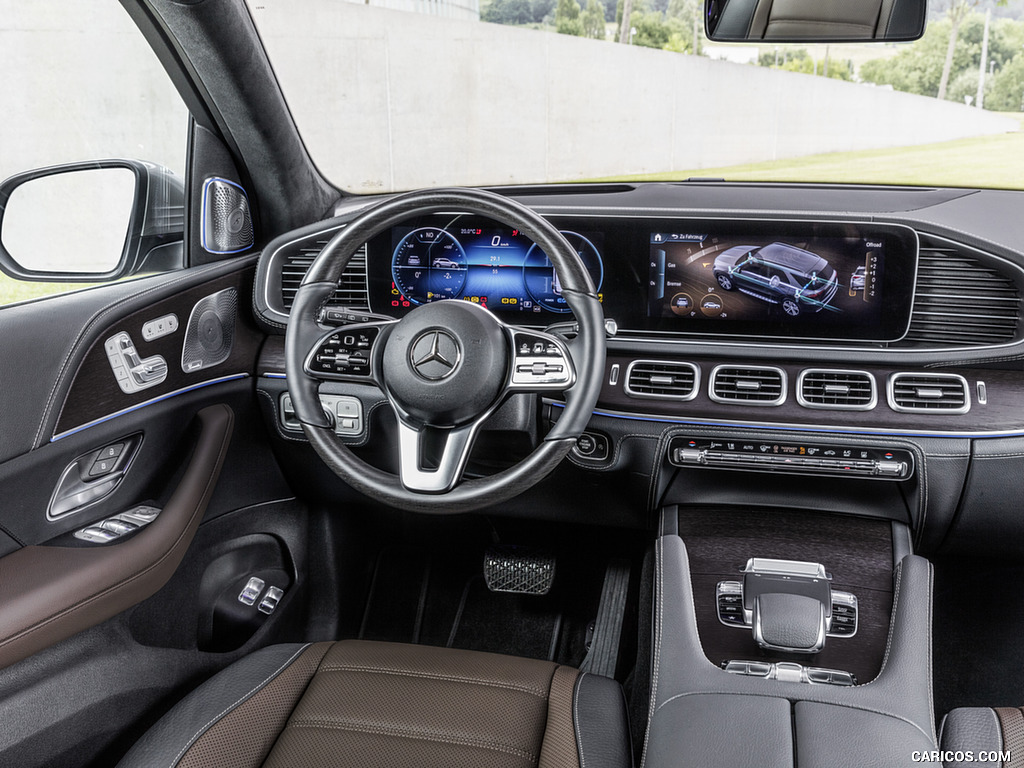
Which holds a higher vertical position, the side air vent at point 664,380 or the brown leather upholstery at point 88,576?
the side air vent at point 664,380

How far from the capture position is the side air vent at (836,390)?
200 centimetres

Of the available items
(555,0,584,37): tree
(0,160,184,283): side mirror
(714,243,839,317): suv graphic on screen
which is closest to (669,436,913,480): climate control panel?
(714,243,839,317): suv graphic on screen

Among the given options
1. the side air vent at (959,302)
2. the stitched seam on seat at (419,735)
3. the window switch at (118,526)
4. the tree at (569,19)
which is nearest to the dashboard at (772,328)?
the side air vent at (959,302)

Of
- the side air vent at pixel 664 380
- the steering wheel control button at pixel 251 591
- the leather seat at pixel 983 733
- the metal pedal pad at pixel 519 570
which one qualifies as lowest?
the metal pedal pad at pixel 519 570

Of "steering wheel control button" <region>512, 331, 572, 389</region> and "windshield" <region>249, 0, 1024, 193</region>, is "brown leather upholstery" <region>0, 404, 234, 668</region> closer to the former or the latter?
"steering wheel control button" <region>512, 331, 572, 389</region>

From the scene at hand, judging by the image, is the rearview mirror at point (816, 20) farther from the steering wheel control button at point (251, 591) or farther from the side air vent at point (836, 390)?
the steering wheel control button at point (251, 591)

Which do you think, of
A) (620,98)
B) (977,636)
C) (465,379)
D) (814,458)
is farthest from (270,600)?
(620,98)

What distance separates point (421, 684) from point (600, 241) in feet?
3.80

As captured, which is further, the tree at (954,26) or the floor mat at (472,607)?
→ the floor mat at (472,607)

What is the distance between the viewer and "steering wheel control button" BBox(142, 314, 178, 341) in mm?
1928

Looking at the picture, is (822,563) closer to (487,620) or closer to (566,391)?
(566,391)

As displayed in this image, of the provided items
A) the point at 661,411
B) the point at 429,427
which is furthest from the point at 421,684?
the point at 661,411

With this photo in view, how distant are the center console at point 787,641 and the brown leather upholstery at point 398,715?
229 millimetres

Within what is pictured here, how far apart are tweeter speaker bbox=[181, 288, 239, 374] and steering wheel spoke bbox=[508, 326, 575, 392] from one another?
3.13 feet
